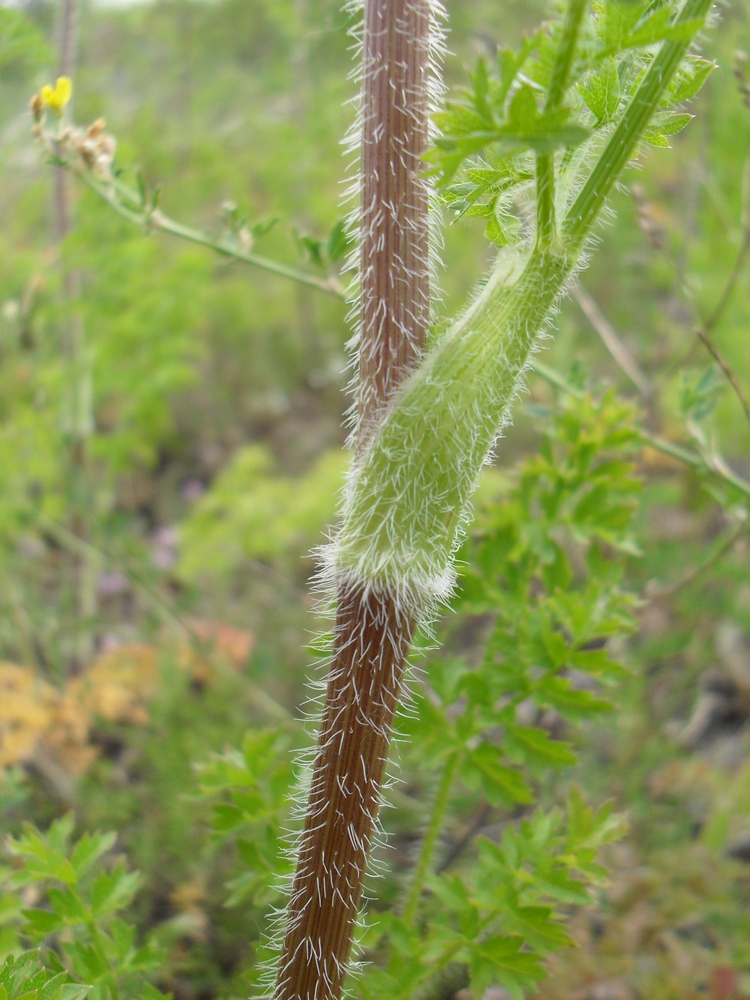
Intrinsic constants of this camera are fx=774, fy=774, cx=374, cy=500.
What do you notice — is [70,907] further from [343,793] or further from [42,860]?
[343,793]

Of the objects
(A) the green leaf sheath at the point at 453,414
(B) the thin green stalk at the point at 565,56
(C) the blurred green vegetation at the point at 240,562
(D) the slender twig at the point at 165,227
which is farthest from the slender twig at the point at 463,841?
(B) the thin green stalk at the point at 565,56

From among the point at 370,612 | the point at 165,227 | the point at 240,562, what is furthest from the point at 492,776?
the point at 240,562

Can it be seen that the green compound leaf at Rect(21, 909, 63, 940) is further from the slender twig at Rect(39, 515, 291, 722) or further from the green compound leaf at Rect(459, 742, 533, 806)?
the slender twig at Rect(39, 515, 291, 722)

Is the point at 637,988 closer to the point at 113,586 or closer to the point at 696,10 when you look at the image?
the point at 696,10

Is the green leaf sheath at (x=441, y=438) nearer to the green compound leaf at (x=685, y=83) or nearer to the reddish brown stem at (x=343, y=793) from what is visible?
the reddish brown stem at (x=343, y=793)

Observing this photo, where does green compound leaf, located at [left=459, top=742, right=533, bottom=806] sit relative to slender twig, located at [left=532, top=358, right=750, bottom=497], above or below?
below

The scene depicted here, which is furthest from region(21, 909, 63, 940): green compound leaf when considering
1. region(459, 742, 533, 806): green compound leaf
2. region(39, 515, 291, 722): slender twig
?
region(39, 515, 291, 722): slender twig

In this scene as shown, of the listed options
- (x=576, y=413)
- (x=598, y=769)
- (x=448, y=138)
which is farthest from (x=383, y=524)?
(x=598, y=769)
